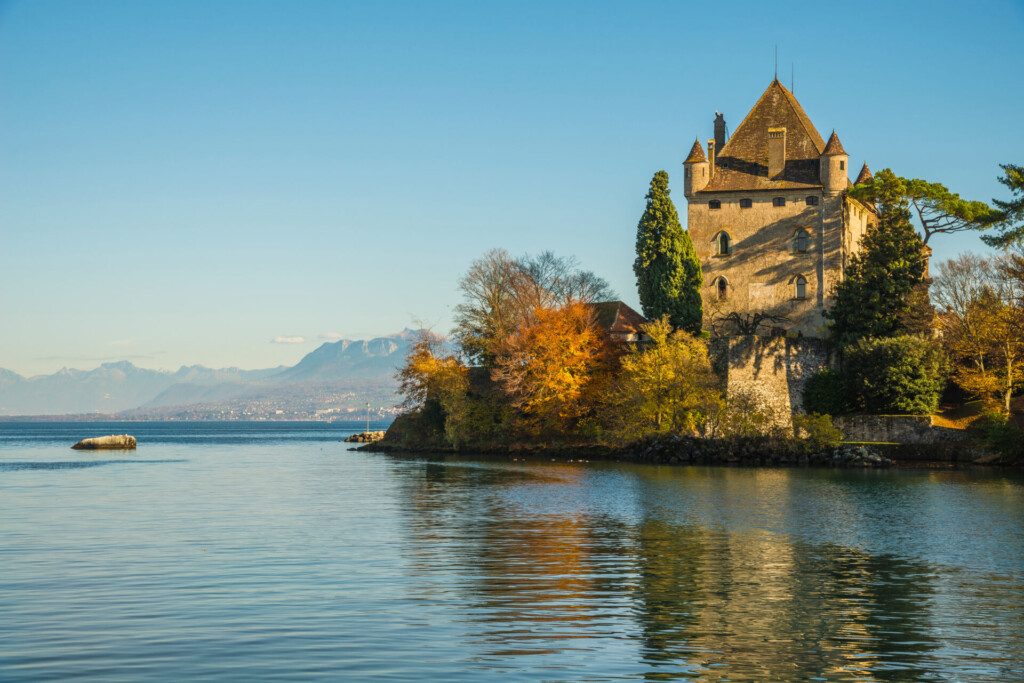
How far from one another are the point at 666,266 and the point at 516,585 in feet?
165

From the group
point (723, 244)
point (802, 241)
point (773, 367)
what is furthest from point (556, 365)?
point (802, 241)

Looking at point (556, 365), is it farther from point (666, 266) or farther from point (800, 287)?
point (800, 287)

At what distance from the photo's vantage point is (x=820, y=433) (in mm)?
60781

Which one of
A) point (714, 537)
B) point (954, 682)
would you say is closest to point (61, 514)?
point (714, 537)

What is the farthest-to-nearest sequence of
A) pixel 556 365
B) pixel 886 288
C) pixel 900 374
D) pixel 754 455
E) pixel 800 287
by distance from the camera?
1. pixel 800 287
2. pixel 556 365
3. pixel 886 288
4. pixel 754 455
5. pixel 900 374

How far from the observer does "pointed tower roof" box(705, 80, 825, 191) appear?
236 ft

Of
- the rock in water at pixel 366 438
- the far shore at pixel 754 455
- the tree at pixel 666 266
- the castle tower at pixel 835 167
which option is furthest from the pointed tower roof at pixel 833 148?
the rock in water at pixel 366 438

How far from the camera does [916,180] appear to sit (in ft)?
229

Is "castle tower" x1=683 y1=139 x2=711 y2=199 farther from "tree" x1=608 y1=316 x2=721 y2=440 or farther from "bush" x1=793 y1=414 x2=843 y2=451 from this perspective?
"bush" x1=793 y1=414 x2=843 y2=451

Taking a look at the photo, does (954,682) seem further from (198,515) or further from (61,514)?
(61,514)

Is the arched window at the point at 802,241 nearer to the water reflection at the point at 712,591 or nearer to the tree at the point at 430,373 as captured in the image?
the tree at the point at 430,373

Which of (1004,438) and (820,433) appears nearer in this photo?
(1004,438)

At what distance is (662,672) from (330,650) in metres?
4.59

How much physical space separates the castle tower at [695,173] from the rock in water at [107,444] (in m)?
53.9
